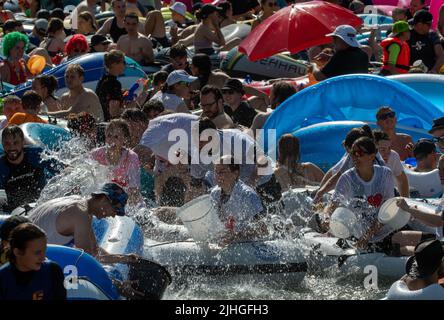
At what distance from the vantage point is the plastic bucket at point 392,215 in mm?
8297

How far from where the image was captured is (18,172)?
9.70m

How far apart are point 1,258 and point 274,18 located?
7.37 metres

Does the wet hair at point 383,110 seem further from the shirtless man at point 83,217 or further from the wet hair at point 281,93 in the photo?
the shirtless man at point 83,217

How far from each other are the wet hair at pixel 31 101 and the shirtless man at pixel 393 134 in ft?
10.7

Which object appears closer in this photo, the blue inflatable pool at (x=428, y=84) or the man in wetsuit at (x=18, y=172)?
the man in wetsuit at (x=18, y=172)

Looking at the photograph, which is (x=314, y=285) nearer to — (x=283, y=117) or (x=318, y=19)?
(x=283, y=117)

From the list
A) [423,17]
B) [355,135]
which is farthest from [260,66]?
[355,135]

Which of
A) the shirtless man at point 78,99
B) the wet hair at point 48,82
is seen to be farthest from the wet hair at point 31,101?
the wet hair at point 48,82

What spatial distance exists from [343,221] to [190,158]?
1.76m

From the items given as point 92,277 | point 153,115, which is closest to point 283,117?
point 153,115

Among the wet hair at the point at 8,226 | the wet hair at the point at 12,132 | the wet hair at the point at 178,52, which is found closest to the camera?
the wet hair at the point at 8,226

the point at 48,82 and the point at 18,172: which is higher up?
the point at 18,172

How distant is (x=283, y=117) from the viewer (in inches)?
434

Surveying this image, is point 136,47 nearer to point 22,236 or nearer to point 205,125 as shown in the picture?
point 205,125
